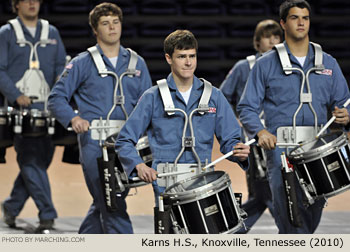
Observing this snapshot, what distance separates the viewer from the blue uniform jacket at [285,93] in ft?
18.3

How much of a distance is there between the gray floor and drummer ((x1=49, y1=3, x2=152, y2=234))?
3.31ft

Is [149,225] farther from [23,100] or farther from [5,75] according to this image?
[5,75]

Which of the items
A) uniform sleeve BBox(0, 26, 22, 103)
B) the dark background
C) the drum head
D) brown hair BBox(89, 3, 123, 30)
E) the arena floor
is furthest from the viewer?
the dark background

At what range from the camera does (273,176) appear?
222 inches

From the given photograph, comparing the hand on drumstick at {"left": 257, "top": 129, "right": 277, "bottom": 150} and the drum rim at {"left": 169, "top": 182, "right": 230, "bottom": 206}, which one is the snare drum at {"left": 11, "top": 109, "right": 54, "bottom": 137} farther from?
the drum rim at {"left": 169, "top": 182, "right": 230, "bottom": 206}

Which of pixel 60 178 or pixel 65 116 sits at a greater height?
pixel 65 116

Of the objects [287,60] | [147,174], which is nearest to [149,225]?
[287,60]

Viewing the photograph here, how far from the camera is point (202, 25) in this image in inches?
509

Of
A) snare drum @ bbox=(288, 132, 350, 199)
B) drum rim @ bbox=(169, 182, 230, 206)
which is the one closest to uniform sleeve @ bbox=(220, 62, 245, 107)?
snare drum @ bbox=(288, 132, 350, 199)

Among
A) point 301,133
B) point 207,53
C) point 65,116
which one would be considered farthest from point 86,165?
point 207,53

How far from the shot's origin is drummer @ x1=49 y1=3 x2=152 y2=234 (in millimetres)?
5984

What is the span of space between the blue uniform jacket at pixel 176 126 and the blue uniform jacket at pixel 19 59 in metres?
2.39
